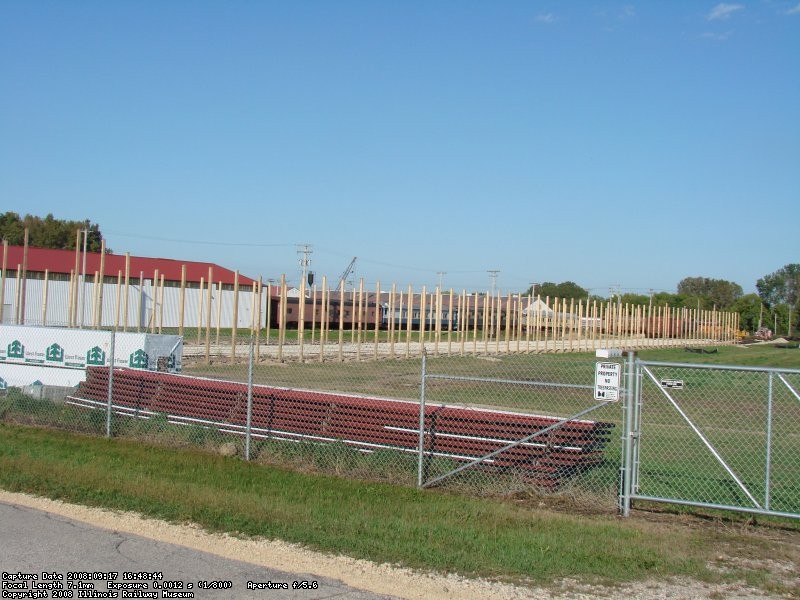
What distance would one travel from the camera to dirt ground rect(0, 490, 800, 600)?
20.6ft

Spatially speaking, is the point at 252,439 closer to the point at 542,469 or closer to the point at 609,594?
the point at 542,469

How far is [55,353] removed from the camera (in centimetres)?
1795

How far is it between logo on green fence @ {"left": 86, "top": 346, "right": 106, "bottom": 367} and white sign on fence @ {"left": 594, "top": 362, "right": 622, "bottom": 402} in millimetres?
11673

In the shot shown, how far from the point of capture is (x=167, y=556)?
22.7 feet

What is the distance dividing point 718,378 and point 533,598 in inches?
875

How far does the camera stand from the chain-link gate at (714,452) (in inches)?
330

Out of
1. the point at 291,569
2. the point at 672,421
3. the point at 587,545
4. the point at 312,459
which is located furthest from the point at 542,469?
the point at 672,421

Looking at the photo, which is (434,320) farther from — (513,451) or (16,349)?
(513,451)

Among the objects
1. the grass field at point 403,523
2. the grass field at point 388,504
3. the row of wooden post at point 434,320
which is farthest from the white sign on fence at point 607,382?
the row of wooden post at point 434,320

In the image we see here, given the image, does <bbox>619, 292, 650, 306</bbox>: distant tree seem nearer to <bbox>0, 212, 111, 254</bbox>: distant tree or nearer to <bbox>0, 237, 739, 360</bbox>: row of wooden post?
<bbox>0, 237, 739, 360</bbox>: row of wooden post

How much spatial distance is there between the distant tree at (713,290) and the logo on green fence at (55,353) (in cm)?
12746

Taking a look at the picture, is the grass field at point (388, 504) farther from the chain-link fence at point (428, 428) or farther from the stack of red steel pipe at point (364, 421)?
the stack of red steel pipe at point (364, 421)

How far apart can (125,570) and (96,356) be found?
38.5 feet

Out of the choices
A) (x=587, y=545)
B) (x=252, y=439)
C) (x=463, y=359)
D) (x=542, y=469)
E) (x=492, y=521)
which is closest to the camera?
(x=587, y=545)
